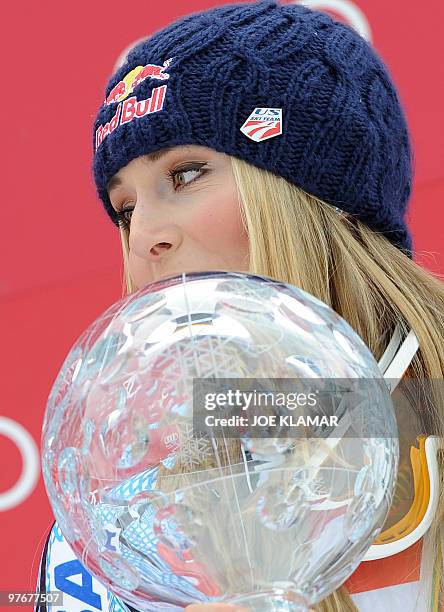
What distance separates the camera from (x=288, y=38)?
51.9 inches

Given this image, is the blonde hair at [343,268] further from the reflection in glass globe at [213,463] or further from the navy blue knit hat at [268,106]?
the reflection in glass globe at [213,463]

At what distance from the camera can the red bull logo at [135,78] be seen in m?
1.31

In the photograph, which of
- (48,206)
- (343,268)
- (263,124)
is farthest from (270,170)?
(48,206)

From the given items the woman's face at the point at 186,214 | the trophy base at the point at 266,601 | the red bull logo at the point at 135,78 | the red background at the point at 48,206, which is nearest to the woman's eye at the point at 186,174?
the woman's face at the point at 186,214

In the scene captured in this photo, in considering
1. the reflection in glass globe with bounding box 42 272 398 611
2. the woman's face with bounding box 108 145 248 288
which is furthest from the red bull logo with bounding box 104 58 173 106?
the reflection in glass globe with bounding box 42 272 398 611

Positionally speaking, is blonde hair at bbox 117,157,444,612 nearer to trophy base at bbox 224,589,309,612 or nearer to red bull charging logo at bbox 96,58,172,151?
red bull charging logo at bbox 96,58,172,151

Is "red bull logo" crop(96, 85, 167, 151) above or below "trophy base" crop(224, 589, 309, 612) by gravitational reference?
above

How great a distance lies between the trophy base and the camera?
2.32 feet

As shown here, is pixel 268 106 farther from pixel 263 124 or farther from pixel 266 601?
pixel 266 601

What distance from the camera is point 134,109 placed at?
4.32 feet

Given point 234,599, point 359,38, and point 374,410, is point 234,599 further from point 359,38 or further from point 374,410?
point 359,38

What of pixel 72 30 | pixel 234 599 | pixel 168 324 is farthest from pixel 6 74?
pixel 234 599

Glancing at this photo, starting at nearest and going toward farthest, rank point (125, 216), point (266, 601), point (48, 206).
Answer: point (266, 601)
point (125, 216)
point (48, 206)

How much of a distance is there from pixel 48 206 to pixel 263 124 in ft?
2.97
